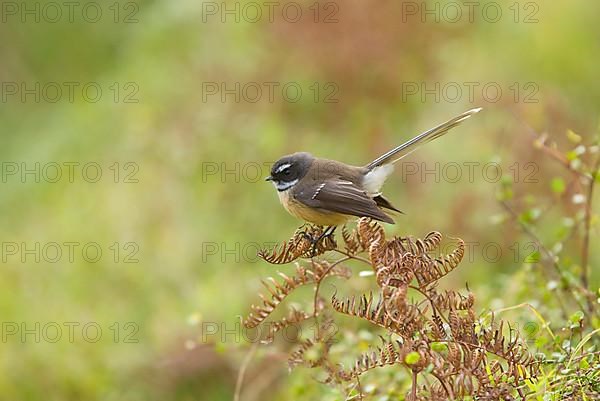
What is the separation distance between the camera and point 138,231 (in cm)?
812

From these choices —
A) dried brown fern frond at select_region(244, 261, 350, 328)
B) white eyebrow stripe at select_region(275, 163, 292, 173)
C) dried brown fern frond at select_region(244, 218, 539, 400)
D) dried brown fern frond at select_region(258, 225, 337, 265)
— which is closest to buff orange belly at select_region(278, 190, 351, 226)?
white eyebrow stripe at select_region(275, 163, 292, 173)

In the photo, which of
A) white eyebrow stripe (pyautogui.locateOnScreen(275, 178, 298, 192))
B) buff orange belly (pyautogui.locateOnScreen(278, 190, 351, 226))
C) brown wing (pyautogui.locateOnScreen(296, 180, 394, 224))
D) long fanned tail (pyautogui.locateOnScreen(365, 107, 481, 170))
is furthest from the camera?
white eyebrow stripe (pyautogui.locateOnScreen(275, 178, 298, 192))

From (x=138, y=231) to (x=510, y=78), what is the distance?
3478 mm

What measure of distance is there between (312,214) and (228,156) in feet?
12.0

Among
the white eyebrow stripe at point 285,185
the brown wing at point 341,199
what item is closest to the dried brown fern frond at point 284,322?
the brown wing at point 341,199

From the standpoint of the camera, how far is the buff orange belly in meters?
4.68

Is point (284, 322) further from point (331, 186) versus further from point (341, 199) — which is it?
point (331, 186)

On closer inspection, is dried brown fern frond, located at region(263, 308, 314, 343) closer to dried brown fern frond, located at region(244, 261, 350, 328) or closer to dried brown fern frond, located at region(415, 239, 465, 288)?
dried brown fern frond, located at region(244, 261, 350, 328)

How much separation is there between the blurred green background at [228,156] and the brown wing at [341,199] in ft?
4.28

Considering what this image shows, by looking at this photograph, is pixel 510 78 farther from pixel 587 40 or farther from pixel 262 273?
pixel 262 273

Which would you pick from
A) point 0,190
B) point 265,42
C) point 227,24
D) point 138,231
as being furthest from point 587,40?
point 0,190

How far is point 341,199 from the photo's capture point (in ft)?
15.3

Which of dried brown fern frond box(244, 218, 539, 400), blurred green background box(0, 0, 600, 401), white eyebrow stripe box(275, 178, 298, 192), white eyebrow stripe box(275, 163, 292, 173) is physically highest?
dried brown fern frond box(244, 218, 539, 400)

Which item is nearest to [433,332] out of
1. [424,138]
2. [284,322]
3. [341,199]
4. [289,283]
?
[289,283]
